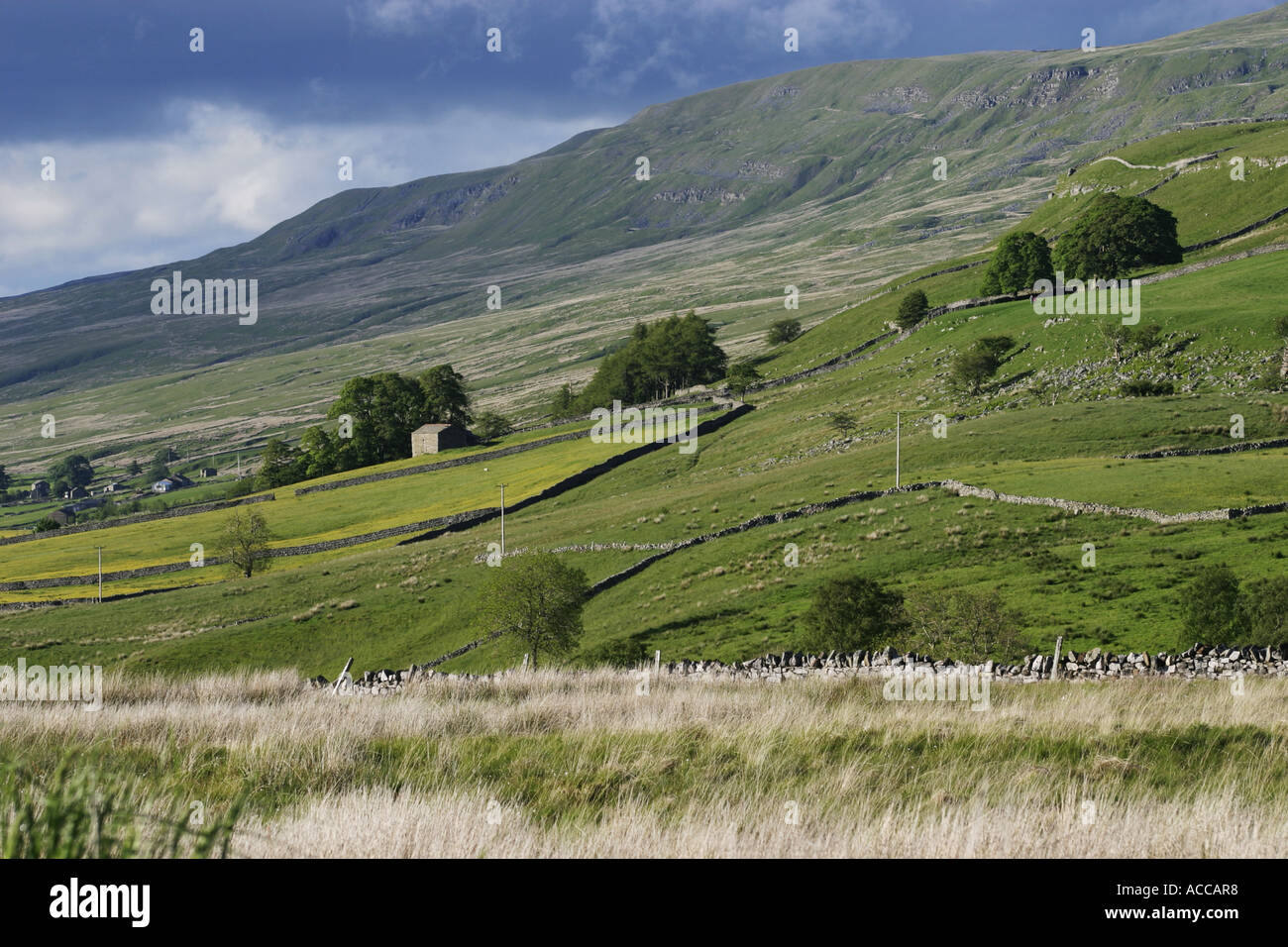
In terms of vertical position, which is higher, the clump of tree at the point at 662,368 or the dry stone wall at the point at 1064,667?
the clump of tree at the point at 662,368

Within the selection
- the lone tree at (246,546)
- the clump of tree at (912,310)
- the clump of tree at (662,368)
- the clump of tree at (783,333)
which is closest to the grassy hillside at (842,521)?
the lone tree at (246,546)

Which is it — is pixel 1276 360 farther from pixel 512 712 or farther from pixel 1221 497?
pixel 512 712

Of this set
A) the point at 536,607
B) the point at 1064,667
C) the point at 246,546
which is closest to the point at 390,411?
the point at 246,546

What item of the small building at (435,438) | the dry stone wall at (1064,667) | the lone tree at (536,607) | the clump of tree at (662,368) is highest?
the clump of tree at (662,368)

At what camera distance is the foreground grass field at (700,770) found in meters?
7.30

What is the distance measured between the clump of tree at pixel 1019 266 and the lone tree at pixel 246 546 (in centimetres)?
9798

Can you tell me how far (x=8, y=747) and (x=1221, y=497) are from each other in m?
60.9

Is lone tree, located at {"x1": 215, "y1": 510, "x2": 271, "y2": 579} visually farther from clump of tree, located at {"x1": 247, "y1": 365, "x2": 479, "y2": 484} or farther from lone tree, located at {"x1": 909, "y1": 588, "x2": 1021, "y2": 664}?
lone tree, located at {"x1": 909, "y1": 588, "x2": 1021, "y2": 664}

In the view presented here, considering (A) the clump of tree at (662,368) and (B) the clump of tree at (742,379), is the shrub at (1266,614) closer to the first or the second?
(B) the clump of tree at (742,379)

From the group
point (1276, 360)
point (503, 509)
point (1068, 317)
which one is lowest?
point (503, 509)

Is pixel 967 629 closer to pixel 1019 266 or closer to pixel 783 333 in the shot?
pixel 1019 266
